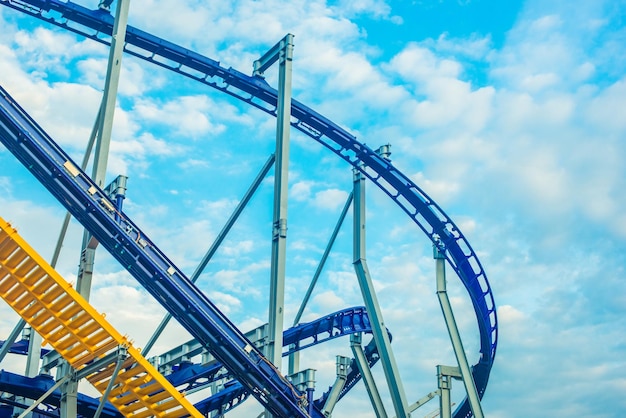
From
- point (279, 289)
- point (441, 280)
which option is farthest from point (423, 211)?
point (279, 289)

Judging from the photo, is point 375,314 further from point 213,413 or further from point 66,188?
point 66,188

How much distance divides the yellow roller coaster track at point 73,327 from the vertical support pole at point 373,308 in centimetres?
714

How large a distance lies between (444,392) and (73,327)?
1044 centimetres

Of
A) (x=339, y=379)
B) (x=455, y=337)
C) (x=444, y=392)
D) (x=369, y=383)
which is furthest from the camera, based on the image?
(x=455, y=337)

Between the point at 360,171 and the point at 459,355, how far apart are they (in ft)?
21.5

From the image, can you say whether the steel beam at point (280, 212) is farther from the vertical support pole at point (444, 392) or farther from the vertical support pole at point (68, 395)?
the vertical support pole at point (444, 392)

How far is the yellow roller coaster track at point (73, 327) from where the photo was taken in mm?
13203

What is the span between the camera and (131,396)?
1442 centimetres

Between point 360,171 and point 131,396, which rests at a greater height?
point 360,171

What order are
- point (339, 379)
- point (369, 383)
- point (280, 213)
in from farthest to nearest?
point (369, 383) < point (339, 379) < point (280, 213)

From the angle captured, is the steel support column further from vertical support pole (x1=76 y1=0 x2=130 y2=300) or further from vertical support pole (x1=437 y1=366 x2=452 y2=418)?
vertical support pole (x1=437 y1=366 x2=452 y2=418)

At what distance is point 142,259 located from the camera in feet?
48.1

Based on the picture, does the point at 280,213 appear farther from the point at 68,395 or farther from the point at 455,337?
the point at 455,337

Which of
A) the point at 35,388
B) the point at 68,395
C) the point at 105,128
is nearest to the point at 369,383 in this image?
the point at 35,388
